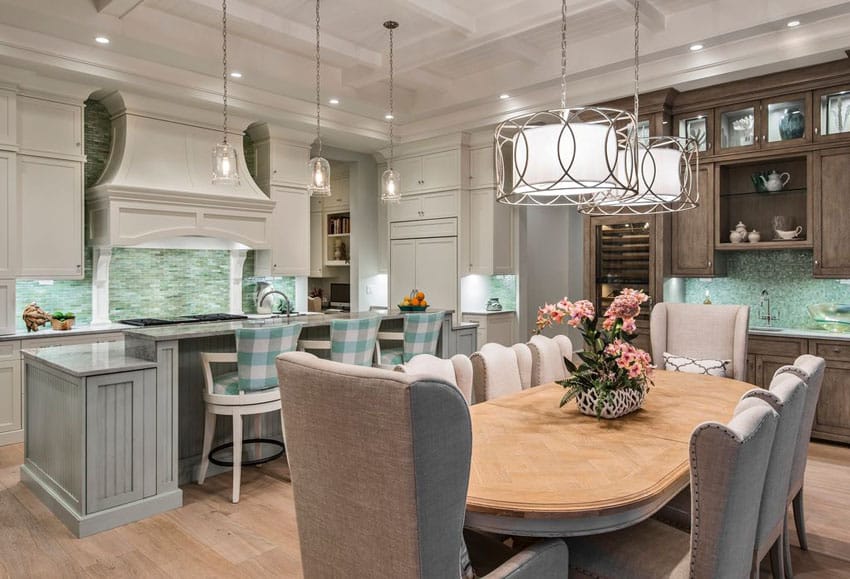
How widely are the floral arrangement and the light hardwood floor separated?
3.64ft

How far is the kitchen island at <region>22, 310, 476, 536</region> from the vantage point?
2.85 m

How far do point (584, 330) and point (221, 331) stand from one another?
1.96 metres

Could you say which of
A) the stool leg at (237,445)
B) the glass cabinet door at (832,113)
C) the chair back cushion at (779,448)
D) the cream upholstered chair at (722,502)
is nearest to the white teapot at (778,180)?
the glass cabinet door at (832,113)

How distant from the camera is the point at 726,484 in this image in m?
1.42

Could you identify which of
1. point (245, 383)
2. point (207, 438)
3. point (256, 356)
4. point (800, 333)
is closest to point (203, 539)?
point (207, 438)

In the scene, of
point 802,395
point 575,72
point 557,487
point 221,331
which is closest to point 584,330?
point 802,395

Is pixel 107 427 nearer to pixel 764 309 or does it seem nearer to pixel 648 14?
pixel 648 14

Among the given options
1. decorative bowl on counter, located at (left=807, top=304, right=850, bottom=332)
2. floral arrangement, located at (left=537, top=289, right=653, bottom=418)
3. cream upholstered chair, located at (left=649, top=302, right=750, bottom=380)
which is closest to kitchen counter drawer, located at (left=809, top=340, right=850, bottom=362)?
decorative bowl on counter, located at (left=807, top=304, right=850, bottom=332)

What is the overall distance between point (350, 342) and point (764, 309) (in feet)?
11.3

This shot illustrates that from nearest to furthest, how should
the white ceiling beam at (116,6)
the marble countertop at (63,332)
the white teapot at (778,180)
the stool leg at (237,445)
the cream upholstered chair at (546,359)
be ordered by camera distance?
the cream upholstered chair at (546,359) < the stool leg at (237,445) < the white ceiling beam at (116,6) < the marble countertop at (63,332) < the white teapot at (778,180)

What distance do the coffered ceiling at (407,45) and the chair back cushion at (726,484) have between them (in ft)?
11.1

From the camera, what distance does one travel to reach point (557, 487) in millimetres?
1606

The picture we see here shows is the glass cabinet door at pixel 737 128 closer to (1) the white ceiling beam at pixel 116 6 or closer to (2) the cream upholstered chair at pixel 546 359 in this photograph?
(2) the cream upholstered chair at pixel 546 359

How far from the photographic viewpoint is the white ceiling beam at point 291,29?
4223 millimetres
